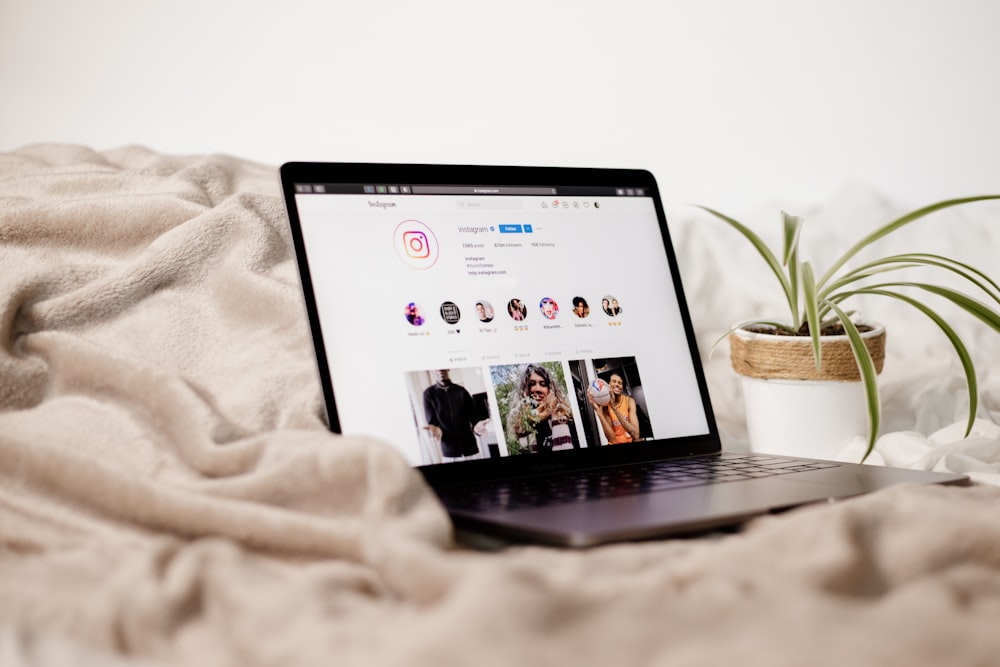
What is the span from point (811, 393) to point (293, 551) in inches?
26.9

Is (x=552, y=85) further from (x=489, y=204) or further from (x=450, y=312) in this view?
(x=450, y=312)

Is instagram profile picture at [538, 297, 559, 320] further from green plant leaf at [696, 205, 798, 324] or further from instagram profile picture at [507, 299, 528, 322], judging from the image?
green plant leaf at [696, 205, 798, 324]

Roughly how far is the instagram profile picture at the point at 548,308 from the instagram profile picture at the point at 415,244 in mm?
124

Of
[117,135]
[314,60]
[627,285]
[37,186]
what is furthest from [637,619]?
[117,135]

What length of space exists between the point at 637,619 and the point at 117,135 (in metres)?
1.97

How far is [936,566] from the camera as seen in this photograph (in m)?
0.50

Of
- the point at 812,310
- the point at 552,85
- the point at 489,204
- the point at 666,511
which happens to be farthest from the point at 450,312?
the point at 552,85

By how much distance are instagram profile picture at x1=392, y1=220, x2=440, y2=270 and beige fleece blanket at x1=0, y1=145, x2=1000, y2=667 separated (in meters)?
0.16

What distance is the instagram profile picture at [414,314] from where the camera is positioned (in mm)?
817

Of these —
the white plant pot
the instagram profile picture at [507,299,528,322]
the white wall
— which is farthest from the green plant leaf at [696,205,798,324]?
the white wall

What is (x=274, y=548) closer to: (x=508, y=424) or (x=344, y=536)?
(x=344, y=536)

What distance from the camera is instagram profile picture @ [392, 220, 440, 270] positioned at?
84 centimetres

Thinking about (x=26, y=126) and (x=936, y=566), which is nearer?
(x=936, y=566)

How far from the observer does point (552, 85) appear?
1.91 meters
